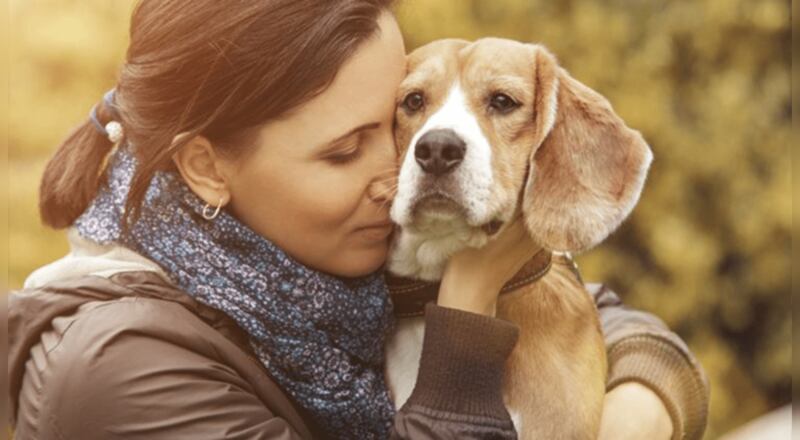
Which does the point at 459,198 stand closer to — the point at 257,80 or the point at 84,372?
the point at 257,80

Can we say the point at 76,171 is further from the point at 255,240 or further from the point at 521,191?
the point at 521,191

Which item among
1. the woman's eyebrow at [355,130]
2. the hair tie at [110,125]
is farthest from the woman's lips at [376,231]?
the hair tie at [110,125]

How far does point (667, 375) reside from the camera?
2.72 m

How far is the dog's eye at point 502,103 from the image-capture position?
2502 mm

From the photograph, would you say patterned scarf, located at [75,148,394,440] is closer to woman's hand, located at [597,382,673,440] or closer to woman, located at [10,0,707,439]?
woman, located at [10,0,707,439]

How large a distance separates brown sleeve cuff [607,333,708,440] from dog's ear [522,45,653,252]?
425mm

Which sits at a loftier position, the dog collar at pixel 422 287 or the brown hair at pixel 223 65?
the brown hair at pixel 223 65

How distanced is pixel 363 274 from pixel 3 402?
91 centimetres

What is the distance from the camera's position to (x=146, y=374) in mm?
2045

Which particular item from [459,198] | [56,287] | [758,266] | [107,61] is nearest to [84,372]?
[56,287]

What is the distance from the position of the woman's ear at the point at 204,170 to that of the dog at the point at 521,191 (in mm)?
370

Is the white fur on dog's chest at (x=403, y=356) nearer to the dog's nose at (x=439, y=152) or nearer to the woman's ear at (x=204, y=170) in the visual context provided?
the dog's nose at (x=439, y=152)

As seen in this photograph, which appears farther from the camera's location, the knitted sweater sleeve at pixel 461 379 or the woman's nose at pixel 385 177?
the woman's nose at pixel 385 177

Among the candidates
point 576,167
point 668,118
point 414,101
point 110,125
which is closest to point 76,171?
point 110,125
